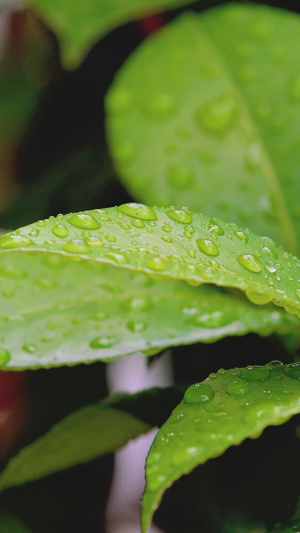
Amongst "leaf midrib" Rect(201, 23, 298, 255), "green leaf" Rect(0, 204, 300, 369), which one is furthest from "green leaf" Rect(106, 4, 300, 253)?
"green leaf" Rect(0, 204, 300, 369)

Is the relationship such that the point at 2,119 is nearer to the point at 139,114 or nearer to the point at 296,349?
the point at 139,114

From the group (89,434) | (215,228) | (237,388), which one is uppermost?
(215,228)

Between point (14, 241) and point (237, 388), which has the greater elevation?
point (14, 241)

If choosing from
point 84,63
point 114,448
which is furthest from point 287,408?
point 84,63

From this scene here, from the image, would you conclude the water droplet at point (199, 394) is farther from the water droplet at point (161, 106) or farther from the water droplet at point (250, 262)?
the water droplet at point (161, 106)

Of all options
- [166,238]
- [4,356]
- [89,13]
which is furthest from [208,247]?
[89,13]

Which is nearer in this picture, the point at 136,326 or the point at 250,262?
the point at 250,262

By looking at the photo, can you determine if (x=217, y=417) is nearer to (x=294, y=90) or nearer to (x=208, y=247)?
(x=208, y=247)
